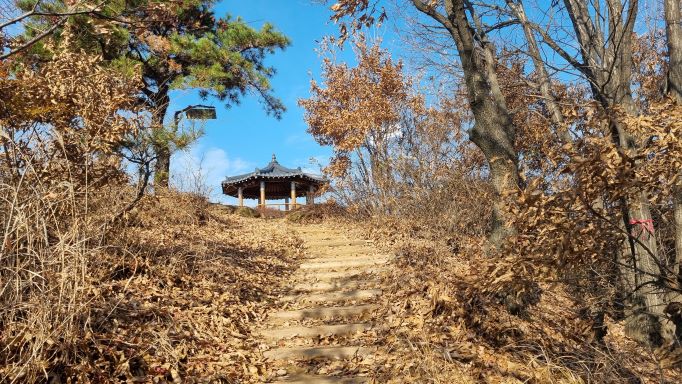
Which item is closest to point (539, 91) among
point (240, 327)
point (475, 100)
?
point (475, 100)

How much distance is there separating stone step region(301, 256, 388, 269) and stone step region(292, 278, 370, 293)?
2.24 feet

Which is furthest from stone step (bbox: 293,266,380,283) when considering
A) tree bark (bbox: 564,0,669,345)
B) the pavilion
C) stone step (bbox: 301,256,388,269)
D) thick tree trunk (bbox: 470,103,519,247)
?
the pavilion

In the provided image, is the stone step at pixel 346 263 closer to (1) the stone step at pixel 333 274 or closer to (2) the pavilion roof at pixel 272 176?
(1) the stone step at pixel 333 274

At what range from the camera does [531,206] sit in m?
2.71

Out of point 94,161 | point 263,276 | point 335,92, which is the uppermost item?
point 335,92

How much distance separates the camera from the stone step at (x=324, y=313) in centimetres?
516

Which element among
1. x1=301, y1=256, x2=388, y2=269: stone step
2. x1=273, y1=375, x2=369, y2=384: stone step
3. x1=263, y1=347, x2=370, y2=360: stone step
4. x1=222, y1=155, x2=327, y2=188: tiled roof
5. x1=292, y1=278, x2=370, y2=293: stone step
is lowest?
x1=273, y1=375, x2=369, y2=384: stone step

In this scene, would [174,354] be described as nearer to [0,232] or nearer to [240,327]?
[240,327]

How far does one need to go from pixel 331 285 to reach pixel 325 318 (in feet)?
3.62

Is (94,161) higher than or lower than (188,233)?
higher

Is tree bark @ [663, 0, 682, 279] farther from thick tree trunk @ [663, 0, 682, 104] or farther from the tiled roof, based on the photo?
Answer: the tiled roof

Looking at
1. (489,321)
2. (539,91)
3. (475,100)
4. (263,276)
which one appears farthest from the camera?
(539,91)

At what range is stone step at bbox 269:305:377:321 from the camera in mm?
5160

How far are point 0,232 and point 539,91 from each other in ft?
25.6
